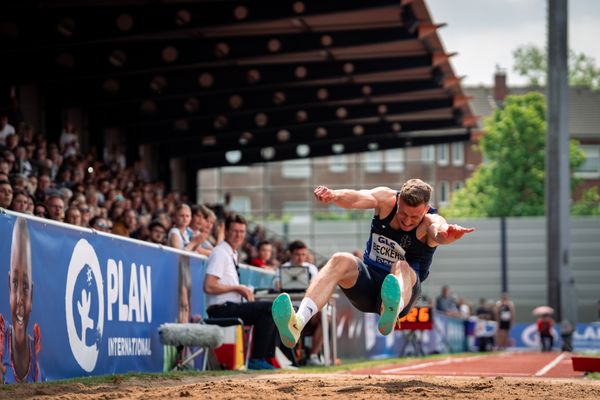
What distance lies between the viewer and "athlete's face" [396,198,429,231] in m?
10.4

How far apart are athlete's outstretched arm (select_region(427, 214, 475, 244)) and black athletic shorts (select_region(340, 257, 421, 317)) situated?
1.93ft

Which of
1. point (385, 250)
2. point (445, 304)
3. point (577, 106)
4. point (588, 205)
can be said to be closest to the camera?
point (385, 250)

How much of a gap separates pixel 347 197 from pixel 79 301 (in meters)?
3.20

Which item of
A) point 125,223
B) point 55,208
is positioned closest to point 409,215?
point 55,208

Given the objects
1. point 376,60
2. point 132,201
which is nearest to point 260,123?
point 376,60

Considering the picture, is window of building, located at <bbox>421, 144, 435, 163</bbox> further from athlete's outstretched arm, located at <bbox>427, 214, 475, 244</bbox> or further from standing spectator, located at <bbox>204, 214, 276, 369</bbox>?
athlete's outstretched arm, located at <bbox>427, 214, 475, 244</bbox>

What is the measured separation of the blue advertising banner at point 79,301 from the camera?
34.7 ft

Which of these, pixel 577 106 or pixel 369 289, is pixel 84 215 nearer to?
pixel 369 289

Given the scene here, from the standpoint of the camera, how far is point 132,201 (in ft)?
75.3

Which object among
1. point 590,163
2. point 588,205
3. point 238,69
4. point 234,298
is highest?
point 590,163

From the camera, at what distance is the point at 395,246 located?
1086cm

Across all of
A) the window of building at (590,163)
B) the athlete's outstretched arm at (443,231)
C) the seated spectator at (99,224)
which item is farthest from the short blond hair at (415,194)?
the window of building at (590,163)

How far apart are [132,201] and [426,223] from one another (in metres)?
12.9

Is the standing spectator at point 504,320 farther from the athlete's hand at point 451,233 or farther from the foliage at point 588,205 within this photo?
the foliage at point 588,205
